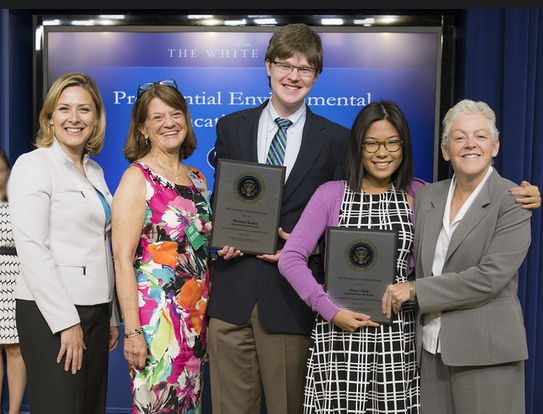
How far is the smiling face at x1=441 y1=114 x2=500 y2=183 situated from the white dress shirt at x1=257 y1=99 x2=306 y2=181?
23.7 inches

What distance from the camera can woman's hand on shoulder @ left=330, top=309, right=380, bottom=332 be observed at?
6.20 feet

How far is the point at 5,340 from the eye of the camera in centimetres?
317

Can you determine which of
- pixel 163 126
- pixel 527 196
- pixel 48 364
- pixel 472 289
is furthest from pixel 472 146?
pixel 48 364

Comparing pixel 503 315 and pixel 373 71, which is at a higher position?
pixel 373 71

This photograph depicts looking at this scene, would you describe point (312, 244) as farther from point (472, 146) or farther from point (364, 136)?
point (472, 146)

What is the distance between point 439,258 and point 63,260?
1336 millimetres

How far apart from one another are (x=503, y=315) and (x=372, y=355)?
1.53 feet

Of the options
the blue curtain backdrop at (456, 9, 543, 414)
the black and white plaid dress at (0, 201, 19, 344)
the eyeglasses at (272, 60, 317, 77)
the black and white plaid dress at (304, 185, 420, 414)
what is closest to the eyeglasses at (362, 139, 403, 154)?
the black and white plaid dress at (304, 185, 420, 414)

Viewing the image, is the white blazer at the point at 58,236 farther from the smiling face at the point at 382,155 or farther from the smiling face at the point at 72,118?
the smiling face at the point at 382,155

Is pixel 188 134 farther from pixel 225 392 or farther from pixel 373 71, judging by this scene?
pixel 373 71

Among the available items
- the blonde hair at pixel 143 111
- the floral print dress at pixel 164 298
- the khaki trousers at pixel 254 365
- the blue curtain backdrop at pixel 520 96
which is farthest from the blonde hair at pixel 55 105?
the blue curtain backdrop at pixel 520 96

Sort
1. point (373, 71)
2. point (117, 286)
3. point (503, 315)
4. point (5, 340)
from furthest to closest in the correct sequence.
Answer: point (373, 71), point (5, 340), point (117, 286), point (503, 315)

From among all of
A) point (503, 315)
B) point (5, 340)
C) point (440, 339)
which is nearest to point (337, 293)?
point (440, 339)

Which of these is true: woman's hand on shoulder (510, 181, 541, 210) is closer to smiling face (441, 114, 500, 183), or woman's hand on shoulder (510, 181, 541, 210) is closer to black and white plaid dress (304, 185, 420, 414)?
smiling face (441, 114, 500, 183)
